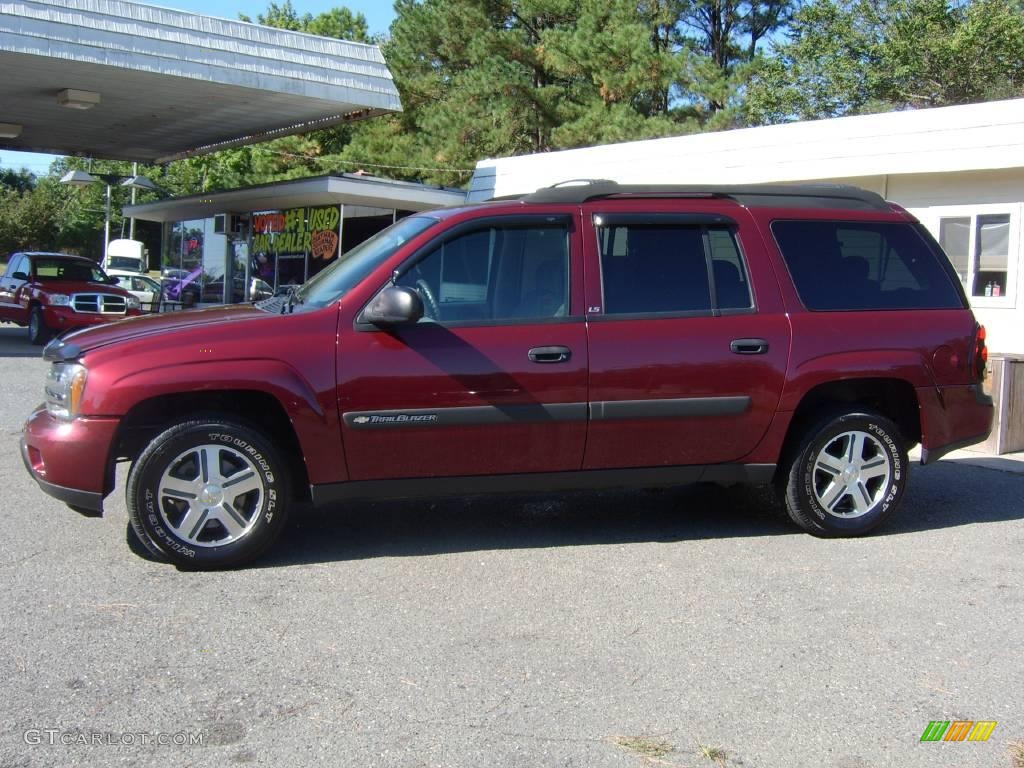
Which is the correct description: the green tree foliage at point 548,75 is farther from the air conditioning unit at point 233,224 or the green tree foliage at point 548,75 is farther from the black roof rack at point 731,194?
the black roof rack at point 731,194

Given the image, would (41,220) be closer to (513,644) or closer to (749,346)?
(749,346)

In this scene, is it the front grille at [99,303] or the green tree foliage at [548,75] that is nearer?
the front grille at [99,303]

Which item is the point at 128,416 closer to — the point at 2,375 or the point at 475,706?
the point at 475,706

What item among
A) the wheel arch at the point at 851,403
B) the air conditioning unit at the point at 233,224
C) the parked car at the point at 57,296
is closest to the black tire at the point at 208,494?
the wheel arch at the point at 851,403

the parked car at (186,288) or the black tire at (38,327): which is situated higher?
the parked car at (186,288)

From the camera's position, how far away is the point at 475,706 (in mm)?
3691

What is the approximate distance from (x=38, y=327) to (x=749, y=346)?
1528 centimetres

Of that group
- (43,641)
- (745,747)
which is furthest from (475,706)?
(43,641)

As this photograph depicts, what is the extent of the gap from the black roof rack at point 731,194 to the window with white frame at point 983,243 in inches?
281

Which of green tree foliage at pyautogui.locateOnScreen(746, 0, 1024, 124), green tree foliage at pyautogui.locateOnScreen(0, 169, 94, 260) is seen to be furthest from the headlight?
green tree foliage at pyautogui.locateOnScreen(0, 169, 94, 260)

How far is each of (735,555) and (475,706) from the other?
2423mm

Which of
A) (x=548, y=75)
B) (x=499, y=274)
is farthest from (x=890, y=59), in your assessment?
(x=499, y=274)

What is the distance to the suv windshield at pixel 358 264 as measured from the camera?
214 inches

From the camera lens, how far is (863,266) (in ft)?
19.9
